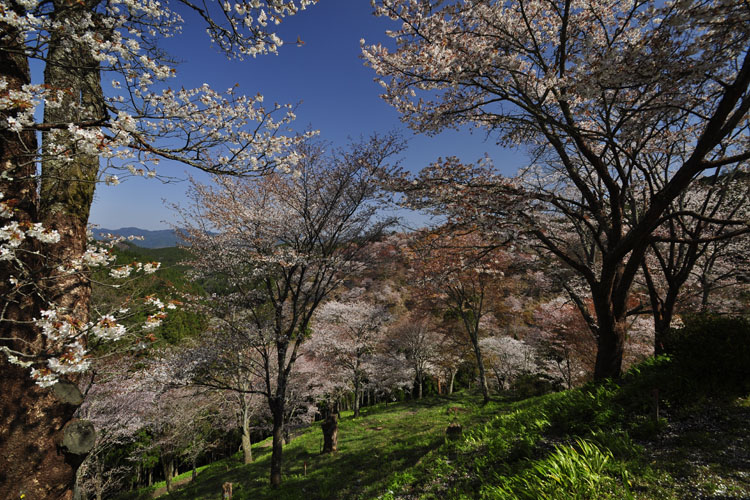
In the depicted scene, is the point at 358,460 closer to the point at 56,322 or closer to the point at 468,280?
the point at 56,322

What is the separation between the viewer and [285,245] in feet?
31.7

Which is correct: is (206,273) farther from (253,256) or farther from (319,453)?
(319,453)

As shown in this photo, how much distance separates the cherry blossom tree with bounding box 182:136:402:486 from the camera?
8.53 metres

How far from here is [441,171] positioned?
21.7 ft

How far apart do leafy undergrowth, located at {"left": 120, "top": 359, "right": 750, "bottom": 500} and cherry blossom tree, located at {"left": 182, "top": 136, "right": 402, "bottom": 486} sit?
415cm

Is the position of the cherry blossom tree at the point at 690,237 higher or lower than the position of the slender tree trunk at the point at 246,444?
higher

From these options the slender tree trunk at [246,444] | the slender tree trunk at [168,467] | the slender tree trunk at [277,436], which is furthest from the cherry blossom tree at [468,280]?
the slender tree trunk at [168,467]

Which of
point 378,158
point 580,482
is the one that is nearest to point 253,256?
point 378,158

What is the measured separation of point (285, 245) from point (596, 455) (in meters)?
8.70

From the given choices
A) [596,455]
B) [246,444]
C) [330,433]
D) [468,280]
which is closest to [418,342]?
[468,280]

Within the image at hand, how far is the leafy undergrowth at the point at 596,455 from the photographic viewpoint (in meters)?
3.14

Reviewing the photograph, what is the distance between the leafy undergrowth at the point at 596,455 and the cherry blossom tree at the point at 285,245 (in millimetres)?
4151

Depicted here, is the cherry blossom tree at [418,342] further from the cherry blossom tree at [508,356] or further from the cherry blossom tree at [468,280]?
the cherry blossom tree at [508,356]

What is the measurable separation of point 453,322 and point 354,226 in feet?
60.7
